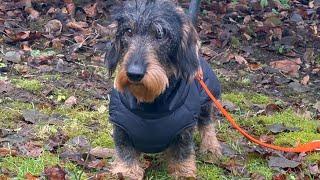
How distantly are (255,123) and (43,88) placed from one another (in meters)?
1.95

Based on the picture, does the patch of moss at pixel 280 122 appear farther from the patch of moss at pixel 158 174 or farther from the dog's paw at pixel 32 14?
the dog's paw at pixel 32 14

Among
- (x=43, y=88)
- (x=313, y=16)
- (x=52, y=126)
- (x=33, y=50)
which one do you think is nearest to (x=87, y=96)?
(x=43, y=88)

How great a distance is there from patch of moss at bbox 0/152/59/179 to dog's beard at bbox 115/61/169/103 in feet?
2.86

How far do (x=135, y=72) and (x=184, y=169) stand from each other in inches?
38.7

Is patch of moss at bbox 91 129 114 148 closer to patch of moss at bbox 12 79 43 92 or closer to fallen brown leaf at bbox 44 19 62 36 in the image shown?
patch of moss at bbox 12 79 43 92

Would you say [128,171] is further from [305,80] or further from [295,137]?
[305,80]

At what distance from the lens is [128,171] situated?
4.38m

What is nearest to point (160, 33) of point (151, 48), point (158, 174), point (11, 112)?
point (151, 48)

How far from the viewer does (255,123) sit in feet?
18.5

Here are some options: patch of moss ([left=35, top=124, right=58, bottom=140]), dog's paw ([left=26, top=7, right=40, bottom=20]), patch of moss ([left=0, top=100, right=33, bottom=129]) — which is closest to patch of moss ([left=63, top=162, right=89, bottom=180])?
patch of moss ([left=35, top=124, right=58, bottom=140])

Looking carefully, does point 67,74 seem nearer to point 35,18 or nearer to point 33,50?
point 33,50

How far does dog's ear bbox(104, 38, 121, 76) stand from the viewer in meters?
4.20

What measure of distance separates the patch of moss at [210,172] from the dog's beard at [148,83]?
89 cm

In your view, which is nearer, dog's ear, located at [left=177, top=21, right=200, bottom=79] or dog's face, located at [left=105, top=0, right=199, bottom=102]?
dog's face, located at [left=105, top=0, right=199, bottom=102]
